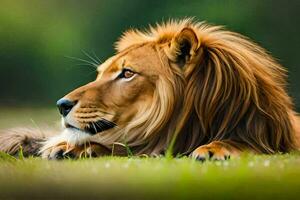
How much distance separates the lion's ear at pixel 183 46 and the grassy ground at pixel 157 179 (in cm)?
45

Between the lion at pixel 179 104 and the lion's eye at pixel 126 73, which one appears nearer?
the lion at pixel 179 104

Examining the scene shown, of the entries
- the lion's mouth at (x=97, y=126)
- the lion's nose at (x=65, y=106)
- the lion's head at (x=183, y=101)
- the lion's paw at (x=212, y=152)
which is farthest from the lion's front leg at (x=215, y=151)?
the lion's nose at (x=65, y=106)

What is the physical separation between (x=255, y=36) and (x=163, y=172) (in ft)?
3.11

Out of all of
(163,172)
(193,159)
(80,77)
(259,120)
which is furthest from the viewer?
(80,77)

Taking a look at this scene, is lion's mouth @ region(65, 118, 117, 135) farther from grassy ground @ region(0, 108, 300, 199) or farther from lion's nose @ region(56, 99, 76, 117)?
grassy ground @ region(0, 108, 300, 199)

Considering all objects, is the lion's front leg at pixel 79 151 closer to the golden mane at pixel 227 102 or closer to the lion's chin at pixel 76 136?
the lion's chin at pixel 76 136

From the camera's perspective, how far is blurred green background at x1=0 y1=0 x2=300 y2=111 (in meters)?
3.41

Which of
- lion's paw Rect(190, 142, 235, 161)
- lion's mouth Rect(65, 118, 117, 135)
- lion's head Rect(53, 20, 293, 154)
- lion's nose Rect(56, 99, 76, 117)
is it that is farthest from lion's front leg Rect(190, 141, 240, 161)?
lion's nose Rect(56, 99, 76, 117)

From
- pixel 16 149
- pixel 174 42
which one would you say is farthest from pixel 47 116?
pixel 174 42

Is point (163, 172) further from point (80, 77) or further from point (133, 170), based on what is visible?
point (80, 77)

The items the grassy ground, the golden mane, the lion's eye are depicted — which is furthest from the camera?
the lion's eye

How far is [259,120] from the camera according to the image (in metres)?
3.22

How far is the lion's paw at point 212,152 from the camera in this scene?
9.70 feet

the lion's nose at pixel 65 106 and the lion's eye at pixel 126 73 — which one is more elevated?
the lion's eye at pixel 126 73
